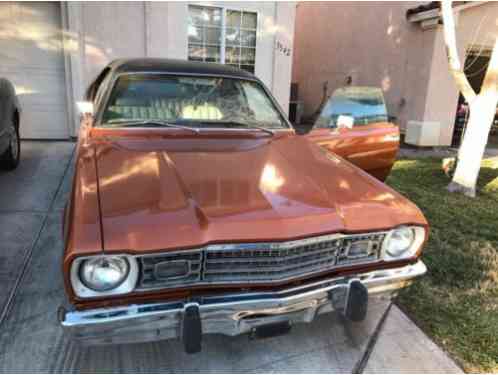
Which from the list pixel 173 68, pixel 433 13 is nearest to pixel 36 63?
pixel 173 68

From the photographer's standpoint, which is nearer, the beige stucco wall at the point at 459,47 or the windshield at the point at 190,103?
the windshield at the point at 190,103

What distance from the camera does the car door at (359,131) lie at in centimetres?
377

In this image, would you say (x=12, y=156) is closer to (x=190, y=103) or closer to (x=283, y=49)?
(x=190, y=103)

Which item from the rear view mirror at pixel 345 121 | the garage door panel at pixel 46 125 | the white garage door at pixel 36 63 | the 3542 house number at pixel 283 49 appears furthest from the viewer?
the 3542 house number at pixel 283 49

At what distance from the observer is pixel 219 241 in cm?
183

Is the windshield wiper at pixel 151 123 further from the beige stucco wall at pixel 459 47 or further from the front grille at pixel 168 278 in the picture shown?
the beige stucco wall at pixel 459 47

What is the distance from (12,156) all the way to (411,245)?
204 inches

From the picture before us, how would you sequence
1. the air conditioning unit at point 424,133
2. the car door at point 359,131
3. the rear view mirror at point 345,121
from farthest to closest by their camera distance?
the air conditioning unit at point 424,133, the car door at point 359,131, the rear view mirror at point 345,121

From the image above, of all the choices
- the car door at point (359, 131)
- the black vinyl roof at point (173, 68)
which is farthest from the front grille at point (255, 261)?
the black vinyl roof at point (173, 68)

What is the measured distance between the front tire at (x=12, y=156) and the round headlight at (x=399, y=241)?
501cm

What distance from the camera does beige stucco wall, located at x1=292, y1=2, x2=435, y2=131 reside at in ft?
31.2

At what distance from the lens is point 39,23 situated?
6.96 meters


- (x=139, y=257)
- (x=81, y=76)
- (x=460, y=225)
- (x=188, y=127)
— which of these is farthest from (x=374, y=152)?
(x=81, y=76)

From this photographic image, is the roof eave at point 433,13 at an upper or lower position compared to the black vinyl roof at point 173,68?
upper
